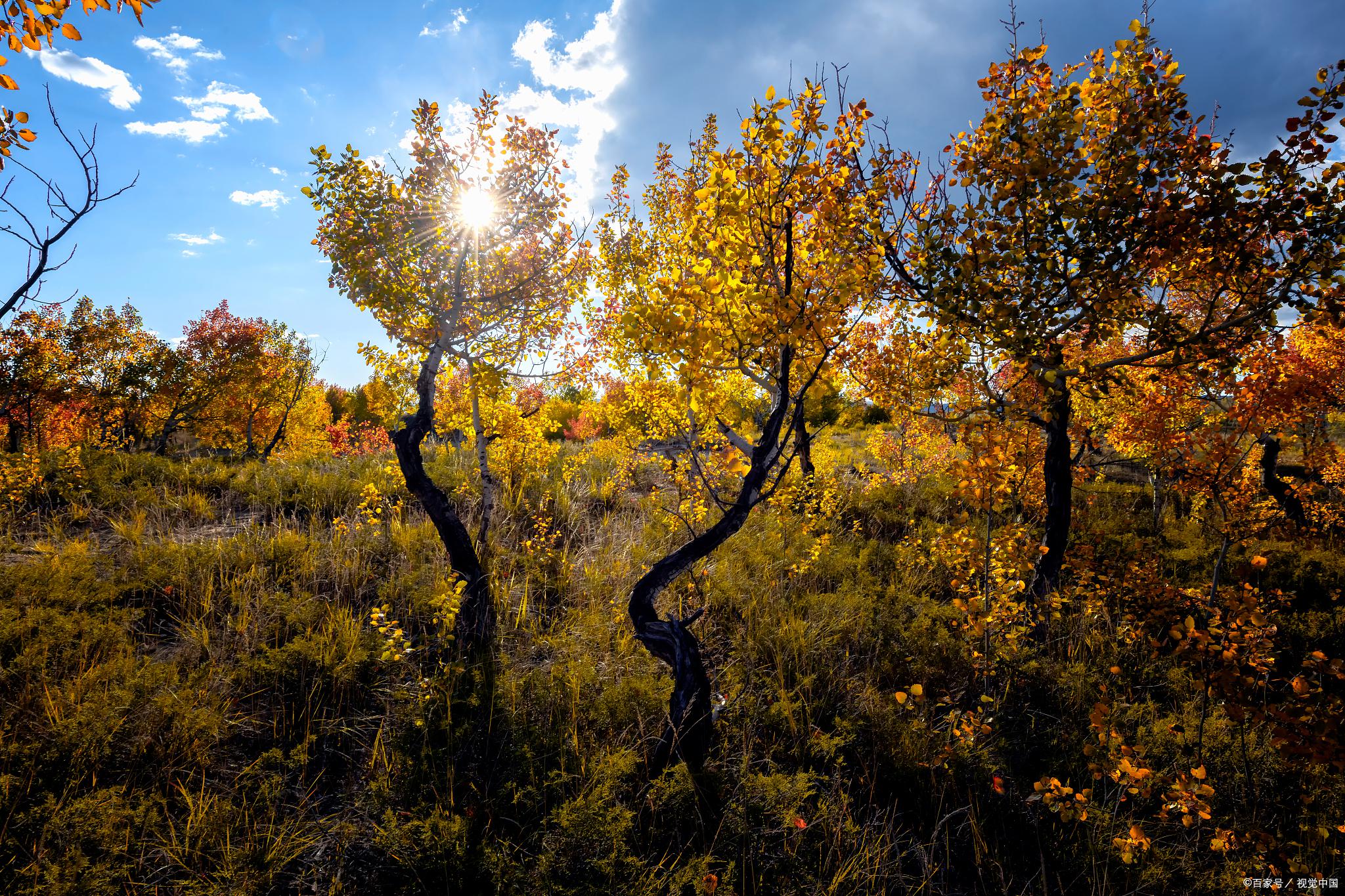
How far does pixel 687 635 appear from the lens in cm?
386

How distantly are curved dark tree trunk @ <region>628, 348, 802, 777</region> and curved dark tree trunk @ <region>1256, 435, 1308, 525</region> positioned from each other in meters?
12.5

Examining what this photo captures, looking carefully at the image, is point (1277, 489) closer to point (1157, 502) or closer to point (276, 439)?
point (1157, 502)

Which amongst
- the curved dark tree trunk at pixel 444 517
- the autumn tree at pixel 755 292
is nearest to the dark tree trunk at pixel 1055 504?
the autumn tree at pixel 755 292

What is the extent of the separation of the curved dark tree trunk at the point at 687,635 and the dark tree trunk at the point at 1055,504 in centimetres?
448

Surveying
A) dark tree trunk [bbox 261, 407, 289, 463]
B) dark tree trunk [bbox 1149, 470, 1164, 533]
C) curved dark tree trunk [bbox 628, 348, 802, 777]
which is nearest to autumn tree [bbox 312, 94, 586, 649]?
curved dark tree trunk [bbox 628, 348, 802, 777]

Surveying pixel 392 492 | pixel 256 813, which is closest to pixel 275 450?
pixel 392 492

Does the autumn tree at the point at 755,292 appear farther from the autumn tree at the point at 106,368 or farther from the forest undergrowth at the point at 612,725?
the autumn tree at the point at 106,368

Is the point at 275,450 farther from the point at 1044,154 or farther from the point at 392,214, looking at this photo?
the point at 1044,154

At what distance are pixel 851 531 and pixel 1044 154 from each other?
7756 mm

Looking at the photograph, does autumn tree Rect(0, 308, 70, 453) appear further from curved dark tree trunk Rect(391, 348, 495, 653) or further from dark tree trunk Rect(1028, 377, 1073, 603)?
dark tree trunk Rect(1028, 377, 1073, 603)

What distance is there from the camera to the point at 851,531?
9773mm

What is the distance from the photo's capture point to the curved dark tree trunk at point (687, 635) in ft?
12.1

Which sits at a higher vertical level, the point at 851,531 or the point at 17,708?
the point at 851,531

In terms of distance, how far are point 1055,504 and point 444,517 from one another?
24.5 ft
